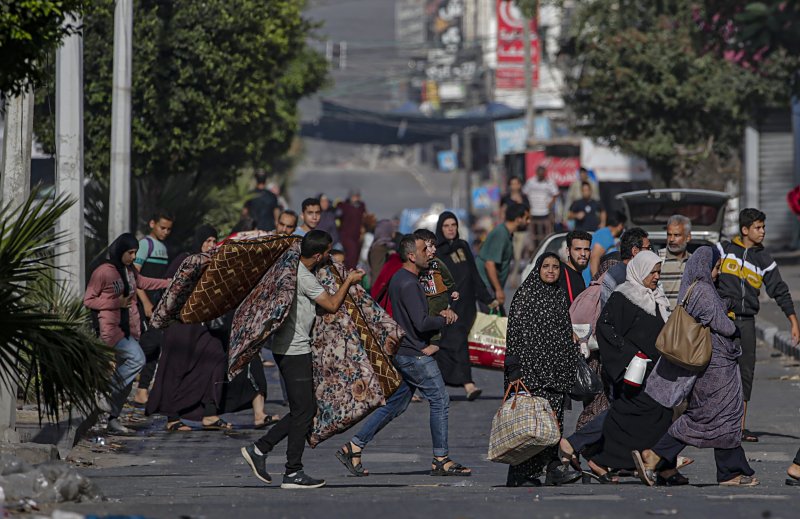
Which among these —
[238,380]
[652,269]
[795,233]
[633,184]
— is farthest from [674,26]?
[652,269]

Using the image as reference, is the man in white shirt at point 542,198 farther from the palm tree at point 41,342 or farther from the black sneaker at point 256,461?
the palm tree at point 41,342

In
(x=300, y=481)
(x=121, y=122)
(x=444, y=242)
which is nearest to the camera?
(x=300, y=481)

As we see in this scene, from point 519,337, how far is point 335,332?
121 cm

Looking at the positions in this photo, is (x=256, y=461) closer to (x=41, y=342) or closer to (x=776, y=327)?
(x=41, y=342)

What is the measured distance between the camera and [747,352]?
42.5 ft

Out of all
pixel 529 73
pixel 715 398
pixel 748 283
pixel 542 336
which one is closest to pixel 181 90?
pixel 748 283

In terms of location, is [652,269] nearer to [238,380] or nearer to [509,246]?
[238,380]

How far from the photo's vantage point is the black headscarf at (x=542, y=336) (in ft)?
36.1

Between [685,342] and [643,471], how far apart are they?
3.15 feet

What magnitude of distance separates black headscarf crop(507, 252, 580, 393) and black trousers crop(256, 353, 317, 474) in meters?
1.34

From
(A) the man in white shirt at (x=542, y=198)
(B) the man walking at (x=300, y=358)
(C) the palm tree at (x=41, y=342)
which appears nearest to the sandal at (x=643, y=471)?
(B) the man walking at (x=300, y=358)

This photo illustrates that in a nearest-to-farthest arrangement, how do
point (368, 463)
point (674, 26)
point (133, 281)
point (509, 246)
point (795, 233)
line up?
point (368, 463)
point (133, 281)
point (509, 246)
point (674, 26)
point (795, 233)

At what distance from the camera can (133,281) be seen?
14.2 m

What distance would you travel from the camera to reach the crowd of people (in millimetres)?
10836
